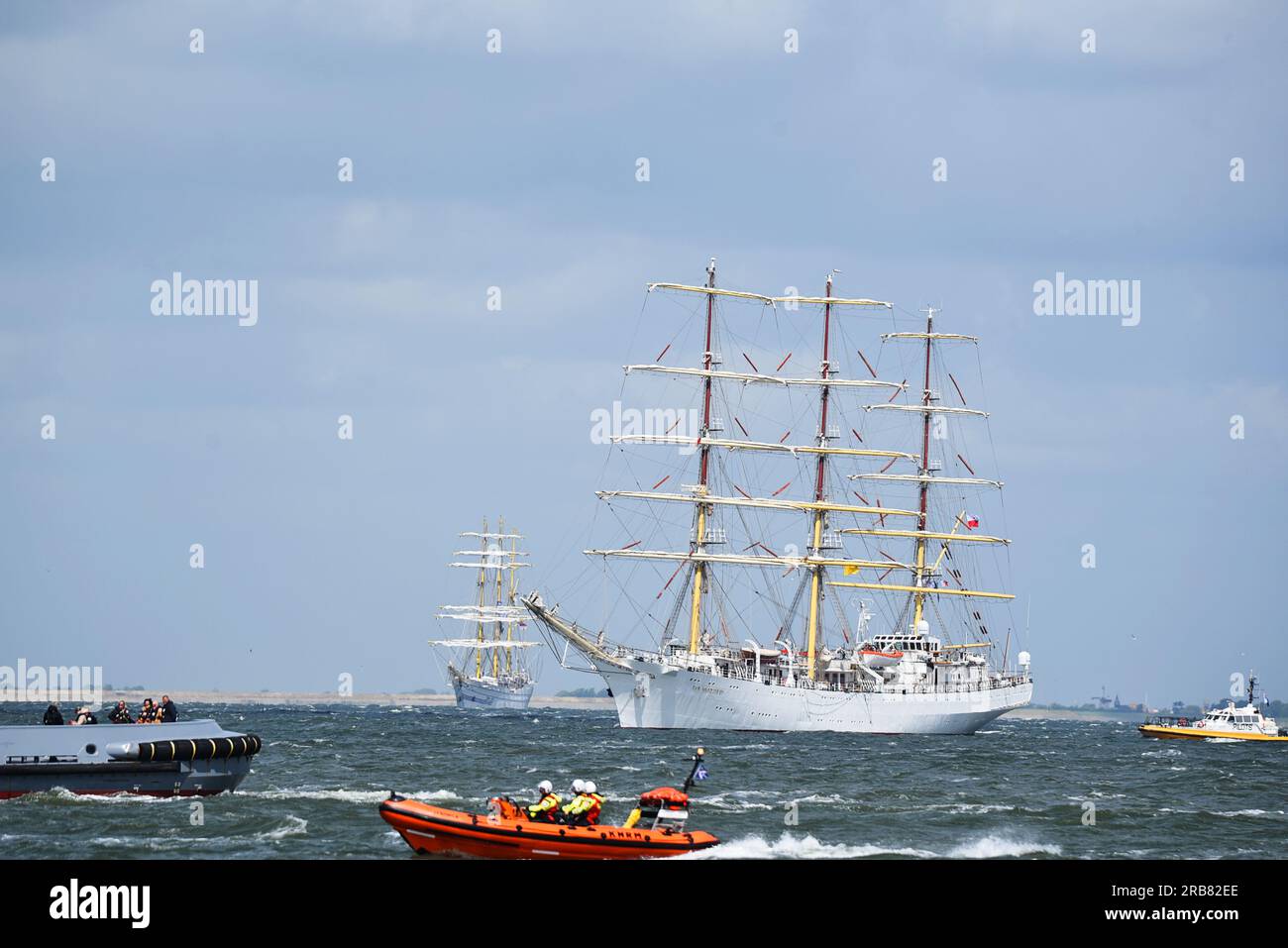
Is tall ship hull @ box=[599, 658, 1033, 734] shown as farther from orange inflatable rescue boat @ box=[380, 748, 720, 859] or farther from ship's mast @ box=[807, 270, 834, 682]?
orange inflatable rescue boat @ box=[380, 748, 720, 859]

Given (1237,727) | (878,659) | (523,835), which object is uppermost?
(878,659)

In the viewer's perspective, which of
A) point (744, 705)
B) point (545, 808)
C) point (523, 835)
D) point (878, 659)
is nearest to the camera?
point (523, 835)

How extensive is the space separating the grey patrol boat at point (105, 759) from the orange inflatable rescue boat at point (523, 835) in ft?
42.8

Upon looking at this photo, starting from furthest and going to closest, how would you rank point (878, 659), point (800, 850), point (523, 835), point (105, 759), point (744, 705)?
point (878, 659)
point (744, 705)
point (105, 759)
point (800, 850)
point (523, 835)

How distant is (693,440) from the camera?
123m

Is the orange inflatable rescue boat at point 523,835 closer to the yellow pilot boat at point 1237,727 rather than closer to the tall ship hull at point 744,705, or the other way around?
the tall ship hull at point 744,705

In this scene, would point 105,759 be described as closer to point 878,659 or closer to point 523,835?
point 523,835

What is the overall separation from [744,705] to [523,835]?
7842 centimetres

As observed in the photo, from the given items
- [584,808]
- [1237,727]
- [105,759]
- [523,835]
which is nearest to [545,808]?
[584,808]

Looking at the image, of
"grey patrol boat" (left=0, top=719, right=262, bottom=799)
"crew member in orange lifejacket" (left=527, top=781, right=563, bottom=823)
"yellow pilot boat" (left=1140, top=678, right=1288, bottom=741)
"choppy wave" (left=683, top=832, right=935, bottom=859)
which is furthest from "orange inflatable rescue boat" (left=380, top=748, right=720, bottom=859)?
"yellow pilot boat" (left=1140, top=678, right=1288, bottom=741)

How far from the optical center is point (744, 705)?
112812 mm
